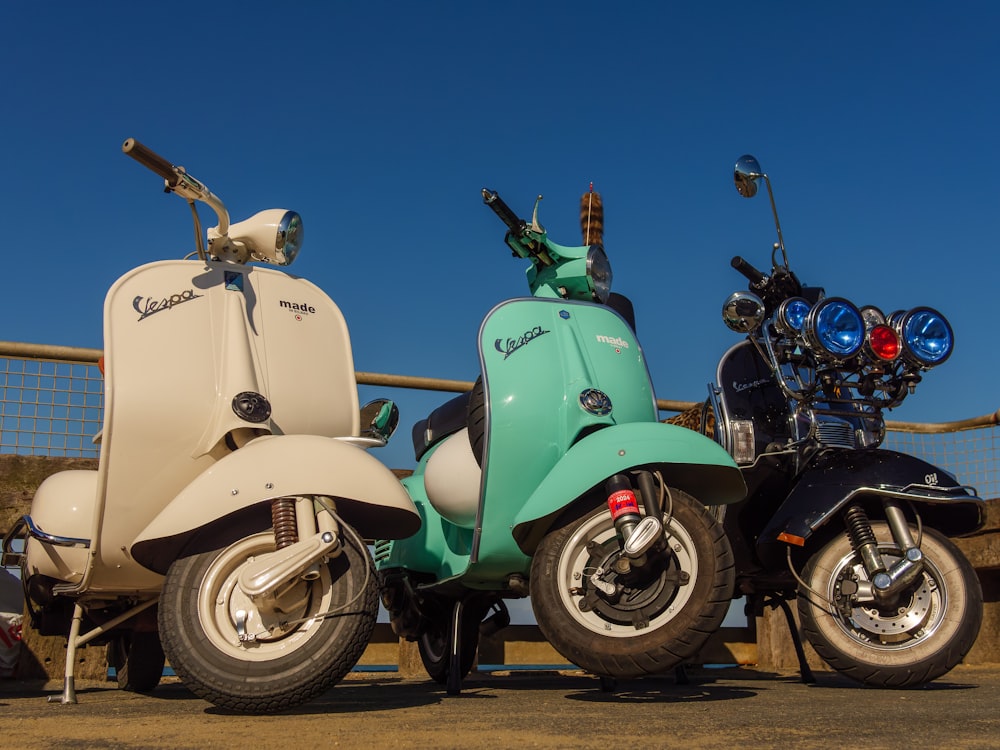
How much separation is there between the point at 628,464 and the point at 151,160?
6.03 feet

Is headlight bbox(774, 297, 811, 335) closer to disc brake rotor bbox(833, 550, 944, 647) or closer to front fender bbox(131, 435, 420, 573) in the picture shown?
disc brake rotor bbox(833, 550, 944, 647)

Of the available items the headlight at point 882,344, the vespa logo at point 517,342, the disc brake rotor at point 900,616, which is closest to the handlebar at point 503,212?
the vespa logo at point 517,342

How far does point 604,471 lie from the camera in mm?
3090

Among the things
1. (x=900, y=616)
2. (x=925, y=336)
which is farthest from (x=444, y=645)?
(x=925, y=336)

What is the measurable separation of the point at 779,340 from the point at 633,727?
2334mm

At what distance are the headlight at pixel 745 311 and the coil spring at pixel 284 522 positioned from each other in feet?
7.11

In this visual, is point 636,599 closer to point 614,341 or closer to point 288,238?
point 614,341

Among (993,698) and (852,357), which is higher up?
(852,357)

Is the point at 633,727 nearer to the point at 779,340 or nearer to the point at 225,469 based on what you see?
the point at 225,469

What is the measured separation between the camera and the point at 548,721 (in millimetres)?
2479

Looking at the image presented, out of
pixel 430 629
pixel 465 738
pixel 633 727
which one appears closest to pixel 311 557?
pixel 465 738

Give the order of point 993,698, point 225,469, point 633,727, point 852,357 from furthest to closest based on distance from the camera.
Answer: point 852,357 < point 993,698 < point 225,469 < point 633,727

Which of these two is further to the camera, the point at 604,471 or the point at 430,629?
the point at 430,629

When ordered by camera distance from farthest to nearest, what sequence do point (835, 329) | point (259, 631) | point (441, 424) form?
point (441, 424) < point (835, 329) < point (259, 631)
